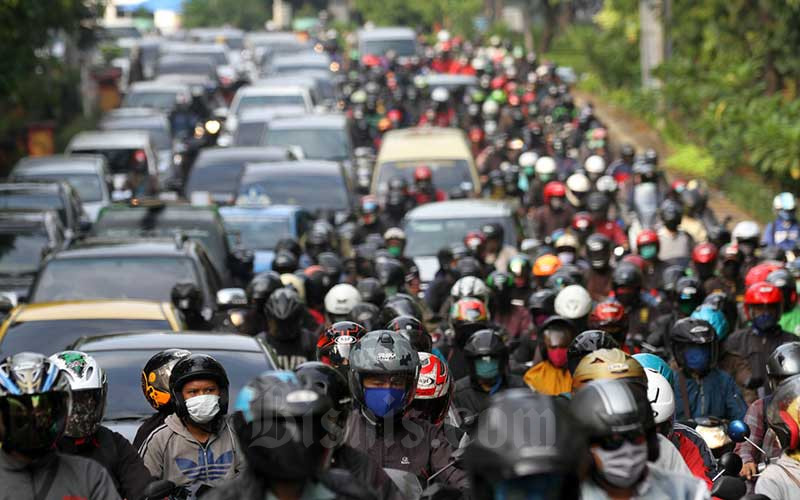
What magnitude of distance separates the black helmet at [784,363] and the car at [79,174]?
15.6 m

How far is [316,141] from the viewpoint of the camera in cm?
2669

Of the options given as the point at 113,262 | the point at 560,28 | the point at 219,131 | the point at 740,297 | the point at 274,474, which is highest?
the point at 274,474

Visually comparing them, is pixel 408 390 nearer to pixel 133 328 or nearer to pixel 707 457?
pixel 707 457

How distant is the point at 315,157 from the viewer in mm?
26344

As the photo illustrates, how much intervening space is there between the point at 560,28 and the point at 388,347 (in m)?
61.4

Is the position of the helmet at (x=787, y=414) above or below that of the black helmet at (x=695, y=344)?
above

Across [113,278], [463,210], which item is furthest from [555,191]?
[113,278]

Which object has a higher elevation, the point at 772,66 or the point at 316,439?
the point at 316,439

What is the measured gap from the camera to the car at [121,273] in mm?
13219

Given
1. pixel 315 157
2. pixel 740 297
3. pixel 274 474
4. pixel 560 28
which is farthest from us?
pixel 560 28

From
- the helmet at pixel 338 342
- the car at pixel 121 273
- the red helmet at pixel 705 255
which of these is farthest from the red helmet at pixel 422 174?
the helmet at pixel 338 342

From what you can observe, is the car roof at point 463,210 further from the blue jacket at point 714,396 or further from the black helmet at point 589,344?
the black helmet at point 589,344

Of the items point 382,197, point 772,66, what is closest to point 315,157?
point 382,197

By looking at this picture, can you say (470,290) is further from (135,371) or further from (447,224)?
(447,224)
